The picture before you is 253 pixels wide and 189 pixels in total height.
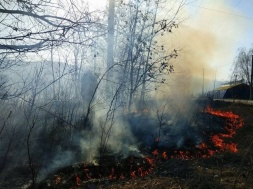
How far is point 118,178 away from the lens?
669cm

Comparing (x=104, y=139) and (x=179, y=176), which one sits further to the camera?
(x=104, y=139)

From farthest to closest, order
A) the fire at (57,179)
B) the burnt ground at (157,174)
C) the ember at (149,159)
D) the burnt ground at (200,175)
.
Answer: the ember at (149,159), the fire at (57,179), the burnt ground at (157,174), the burnt ground at (200,175)

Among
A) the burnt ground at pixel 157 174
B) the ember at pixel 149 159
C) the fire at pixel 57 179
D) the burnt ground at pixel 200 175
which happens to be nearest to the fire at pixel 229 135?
the ember at pixel 149 159

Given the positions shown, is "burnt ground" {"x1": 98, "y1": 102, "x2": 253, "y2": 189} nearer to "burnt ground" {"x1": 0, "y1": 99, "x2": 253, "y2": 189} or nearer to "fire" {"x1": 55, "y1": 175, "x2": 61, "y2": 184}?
"burnt ground" {"x1": 0, "y1": 99, "x2": 253, "y2": 189}

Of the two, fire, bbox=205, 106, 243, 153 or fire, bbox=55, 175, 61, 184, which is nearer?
fire, bbox=55, 175, 61, 184

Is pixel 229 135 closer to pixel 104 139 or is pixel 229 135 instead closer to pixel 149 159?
pixel 149 159

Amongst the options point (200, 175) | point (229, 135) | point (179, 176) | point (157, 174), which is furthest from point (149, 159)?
point (229, 135)

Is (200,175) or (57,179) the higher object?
(200,175)

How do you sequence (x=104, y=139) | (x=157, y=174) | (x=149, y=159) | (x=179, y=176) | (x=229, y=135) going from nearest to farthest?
(x=179, y=176) < (x=157, y=174) < (x=149, y=159) < (x=104, y=139) < (x=229, y=135)

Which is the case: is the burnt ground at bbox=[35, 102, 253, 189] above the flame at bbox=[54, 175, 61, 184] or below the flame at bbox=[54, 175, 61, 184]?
above

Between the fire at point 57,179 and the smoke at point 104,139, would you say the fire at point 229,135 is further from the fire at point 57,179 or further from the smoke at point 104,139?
the fire at point 57,179

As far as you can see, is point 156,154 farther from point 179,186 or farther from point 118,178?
point 179,186

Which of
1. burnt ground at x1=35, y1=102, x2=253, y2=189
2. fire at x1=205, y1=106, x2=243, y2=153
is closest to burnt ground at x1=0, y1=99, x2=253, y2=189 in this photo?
burnt ground at x1=35, y1=102, x2=253, y2=189

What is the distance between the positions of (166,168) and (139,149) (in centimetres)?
201
